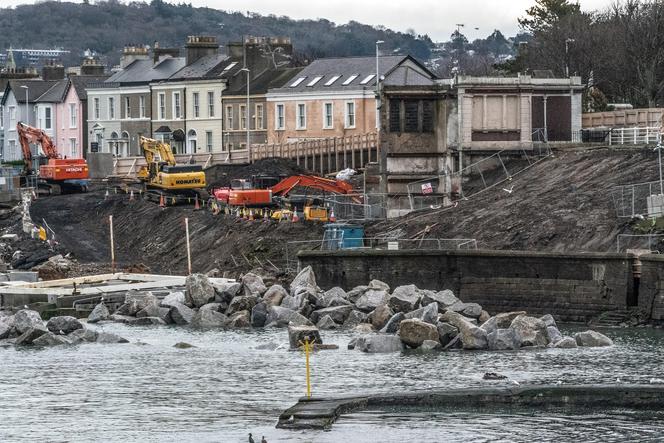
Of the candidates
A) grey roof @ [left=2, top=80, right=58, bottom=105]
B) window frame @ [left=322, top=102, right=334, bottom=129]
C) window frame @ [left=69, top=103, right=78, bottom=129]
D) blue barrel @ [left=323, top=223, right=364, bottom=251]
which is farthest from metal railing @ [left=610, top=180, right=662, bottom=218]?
grey roof @ [left=2, top=80, right=58, bottom=105]

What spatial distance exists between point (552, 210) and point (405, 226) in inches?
284

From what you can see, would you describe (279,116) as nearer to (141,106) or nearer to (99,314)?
(141,106)

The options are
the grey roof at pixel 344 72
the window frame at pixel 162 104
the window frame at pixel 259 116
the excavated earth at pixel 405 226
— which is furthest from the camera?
the window frame at pixel 162 104

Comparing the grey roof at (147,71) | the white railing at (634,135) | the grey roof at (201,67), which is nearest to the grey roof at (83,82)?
the grey roof at (147,71)

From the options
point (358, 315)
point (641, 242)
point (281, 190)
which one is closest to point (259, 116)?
point (281, 190)

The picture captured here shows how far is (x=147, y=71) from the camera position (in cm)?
11950

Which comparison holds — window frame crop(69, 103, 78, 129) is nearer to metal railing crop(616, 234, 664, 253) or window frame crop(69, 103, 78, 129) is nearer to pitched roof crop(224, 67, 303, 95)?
pitched roof crop(224, 67, 303, 95)

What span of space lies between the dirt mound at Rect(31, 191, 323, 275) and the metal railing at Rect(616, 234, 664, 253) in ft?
51.7

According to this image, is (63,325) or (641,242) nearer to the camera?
(63,325)

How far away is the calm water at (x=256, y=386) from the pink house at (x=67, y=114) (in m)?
72.2

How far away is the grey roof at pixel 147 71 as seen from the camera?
116838 millimetres

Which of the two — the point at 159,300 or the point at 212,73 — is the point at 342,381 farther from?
the point at 212,73

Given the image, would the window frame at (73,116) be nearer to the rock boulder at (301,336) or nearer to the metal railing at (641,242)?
the metal railing at (641,242)

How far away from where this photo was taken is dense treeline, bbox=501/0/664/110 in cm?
9550
